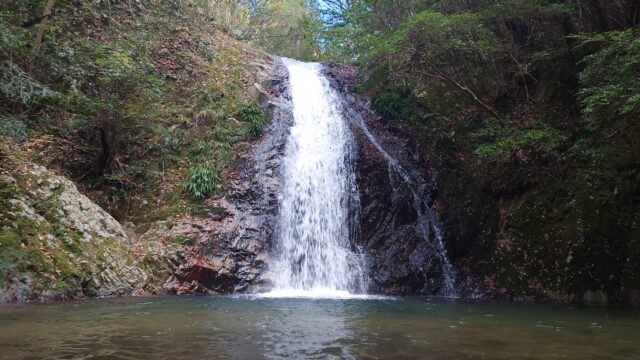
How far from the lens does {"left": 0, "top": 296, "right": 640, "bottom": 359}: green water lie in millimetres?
3863

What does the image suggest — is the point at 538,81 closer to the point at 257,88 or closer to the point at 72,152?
the point at 257,88

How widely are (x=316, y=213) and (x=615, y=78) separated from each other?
276 inches

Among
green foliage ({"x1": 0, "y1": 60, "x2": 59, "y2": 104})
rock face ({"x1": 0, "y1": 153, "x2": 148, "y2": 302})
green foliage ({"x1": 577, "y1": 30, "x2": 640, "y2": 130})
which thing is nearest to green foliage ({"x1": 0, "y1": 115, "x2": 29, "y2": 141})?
green foliage ({"x1": 0, "y1": 60, "x2": 59, "y2": 104})

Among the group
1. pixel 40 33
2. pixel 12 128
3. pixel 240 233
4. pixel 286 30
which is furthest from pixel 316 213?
pixel 286 30

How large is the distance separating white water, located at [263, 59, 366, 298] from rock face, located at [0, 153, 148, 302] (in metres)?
3.08

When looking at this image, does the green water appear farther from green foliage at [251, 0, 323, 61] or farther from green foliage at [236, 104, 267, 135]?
green foliage at [251, 0, 323, 61]

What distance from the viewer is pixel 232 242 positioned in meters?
10.8

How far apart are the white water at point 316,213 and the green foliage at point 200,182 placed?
1.86 meters

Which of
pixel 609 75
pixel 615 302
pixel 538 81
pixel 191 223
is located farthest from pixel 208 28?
pixel 615 302

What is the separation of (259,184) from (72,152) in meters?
4.86

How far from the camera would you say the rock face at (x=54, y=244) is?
754cm

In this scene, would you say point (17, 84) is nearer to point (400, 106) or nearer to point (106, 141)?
point (106, 141)

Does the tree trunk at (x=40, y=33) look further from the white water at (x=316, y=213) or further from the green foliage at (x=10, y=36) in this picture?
the white water at (x=316, y=213)

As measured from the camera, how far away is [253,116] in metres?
14.4
